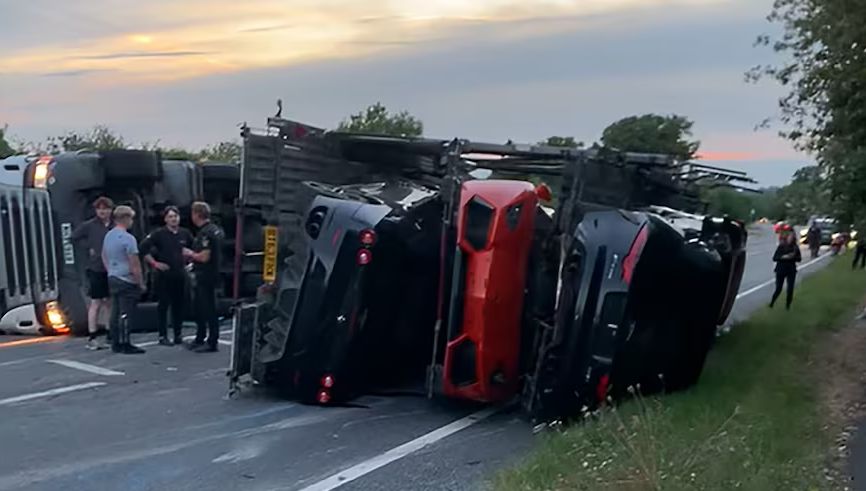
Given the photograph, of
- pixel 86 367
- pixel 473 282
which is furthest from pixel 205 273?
pixel 473 282

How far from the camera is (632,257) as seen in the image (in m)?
8.30

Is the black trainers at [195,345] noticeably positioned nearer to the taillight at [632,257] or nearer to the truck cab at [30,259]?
the truck cab at [30,259]

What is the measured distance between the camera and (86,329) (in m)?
14.1

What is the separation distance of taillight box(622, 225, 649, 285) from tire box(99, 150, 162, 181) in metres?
7.99

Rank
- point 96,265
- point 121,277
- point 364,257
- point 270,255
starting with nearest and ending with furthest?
point 364,257, point 270,255, point 121,277, point 96,265

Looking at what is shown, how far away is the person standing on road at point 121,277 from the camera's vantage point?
12250 millimetres

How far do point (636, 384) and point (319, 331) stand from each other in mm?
2449

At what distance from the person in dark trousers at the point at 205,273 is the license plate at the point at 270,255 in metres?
3.10

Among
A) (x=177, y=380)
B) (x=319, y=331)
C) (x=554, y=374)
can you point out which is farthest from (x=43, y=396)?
(x=554, y=374)

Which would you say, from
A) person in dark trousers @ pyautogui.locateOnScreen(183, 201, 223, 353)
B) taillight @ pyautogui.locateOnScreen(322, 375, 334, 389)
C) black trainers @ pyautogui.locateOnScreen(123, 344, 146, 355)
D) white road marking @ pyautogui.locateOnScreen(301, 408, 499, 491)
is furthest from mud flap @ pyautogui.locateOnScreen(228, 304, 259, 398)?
black trainers @ pyautogui.locateOnScreen(123, 344, 146, 355)

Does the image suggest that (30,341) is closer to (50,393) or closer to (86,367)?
(86,367)

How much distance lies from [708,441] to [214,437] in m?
3.51

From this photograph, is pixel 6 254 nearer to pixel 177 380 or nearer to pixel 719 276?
pixel 177 380

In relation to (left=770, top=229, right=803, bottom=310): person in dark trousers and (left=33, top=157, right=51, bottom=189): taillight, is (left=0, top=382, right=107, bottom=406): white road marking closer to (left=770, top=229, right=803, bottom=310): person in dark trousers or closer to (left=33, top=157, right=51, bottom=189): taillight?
(left=33, top=157, right=51, bottom=189): taillight
